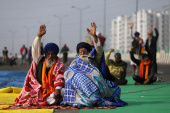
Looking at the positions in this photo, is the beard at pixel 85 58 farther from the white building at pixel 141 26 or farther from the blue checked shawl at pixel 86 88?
the white building at pixel 141 26

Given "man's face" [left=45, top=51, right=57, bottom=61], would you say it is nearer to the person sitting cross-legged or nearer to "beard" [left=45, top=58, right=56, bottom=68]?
"beard" [left=45, top=58, right=56, bottom=68]

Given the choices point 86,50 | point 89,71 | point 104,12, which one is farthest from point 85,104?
point 104,12

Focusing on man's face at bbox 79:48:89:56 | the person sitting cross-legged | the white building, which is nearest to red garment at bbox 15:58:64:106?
man's face at bbox 79:48:89:56

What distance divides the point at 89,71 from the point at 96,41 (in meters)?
0.56

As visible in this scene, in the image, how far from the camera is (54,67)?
19.7 ft

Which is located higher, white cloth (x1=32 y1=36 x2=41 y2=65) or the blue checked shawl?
white cloth (x1=32 y1=36 x2=41 y2=65)

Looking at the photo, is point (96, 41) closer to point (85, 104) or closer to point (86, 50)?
point (86, 50)

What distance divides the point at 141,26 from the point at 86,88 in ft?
538

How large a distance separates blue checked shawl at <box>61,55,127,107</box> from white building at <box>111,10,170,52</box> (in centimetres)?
14987

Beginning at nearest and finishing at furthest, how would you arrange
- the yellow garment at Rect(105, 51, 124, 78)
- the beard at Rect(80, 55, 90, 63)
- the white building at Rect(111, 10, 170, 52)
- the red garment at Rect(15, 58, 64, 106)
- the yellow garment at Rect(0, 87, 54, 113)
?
the yellow garment at Rect(0, 87, 54, 113)
the red garment at Rect(15, 58, 64, 106)
the beard at Rect(80, 55, 90, 63)
the yellow garment at Rect(105, 51, 124, 78)
the white building at Rect(111, 10, 170, 52)

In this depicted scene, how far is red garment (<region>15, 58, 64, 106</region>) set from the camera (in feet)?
19.2

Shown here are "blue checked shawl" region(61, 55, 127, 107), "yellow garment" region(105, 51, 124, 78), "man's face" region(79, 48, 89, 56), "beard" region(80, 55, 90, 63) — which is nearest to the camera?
"blue checked shawl" region(61, 55, 127, 107)

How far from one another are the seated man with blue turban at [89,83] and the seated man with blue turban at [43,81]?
162 mm

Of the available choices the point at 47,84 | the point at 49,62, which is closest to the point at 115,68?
the point at 49,62
